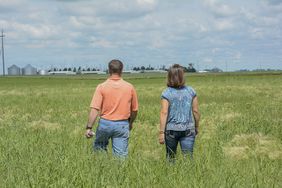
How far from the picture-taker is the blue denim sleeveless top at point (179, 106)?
7.53m

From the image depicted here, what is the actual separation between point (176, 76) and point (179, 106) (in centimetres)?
44

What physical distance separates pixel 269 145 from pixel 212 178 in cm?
461

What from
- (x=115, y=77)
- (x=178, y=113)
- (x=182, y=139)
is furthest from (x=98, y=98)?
(x=182, y=139)

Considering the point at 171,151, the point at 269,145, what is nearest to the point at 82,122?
the point at 269,145

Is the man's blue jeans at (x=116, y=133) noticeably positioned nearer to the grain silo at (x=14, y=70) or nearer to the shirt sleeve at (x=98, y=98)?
the shirt sleeve at (x=98, y=98)

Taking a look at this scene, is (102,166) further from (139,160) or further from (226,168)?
(226,168)

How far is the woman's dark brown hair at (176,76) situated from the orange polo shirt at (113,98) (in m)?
0.67

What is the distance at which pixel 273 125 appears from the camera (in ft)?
43.7

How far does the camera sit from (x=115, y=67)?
7617 mm

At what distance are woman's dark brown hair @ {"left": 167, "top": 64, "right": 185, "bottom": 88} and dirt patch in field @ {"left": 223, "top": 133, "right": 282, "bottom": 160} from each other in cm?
261

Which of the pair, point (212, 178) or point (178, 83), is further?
point (178, 83)

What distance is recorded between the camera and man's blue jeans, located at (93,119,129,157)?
25.5 ft

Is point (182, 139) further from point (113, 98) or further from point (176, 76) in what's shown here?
point (113, 98)

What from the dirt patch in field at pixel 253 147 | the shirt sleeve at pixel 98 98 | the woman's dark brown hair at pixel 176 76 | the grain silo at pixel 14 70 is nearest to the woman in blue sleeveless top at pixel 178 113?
the woman's dark brown hair at pixel 176 76
